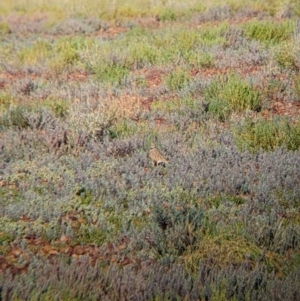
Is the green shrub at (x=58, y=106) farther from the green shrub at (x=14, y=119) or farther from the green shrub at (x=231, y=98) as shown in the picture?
the green shrub at (x=231, y=98)

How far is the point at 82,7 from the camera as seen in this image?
21109 mm

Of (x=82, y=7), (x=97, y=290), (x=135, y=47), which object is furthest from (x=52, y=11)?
(x=97, y=290)

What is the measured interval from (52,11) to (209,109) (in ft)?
47.9

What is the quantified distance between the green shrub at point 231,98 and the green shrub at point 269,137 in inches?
A: 46.3

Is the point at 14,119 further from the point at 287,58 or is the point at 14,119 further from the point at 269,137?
the point at 287,58

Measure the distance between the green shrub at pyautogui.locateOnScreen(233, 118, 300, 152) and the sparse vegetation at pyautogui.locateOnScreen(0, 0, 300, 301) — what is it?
0.05 feet

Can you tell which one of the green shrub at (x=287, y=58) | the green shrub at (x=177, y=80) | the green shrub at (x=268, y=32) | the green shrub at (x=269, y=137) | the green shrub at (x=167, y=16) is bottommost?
the green shrub at (x=167, y=16)

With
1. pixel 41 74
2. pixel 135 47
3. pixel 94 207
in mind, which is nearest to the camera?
pixel 94 207

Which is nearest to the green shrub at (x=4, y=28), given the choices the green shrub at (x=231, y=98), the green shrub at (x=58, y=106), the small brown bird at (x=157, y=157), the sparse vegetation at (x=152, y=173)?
the sparse vegetation at (x=152, y=173)

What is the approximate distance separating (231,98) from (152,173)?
2.93 metres

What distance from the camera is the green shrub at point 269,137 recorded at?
6.78 m

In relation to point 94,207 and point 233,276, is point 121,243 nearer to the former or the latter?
point 94,207

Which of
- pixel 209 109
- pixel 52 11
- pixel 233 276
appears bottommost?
pixel 52 11

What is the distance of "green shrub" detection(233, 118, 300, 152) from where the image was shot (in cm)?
678
